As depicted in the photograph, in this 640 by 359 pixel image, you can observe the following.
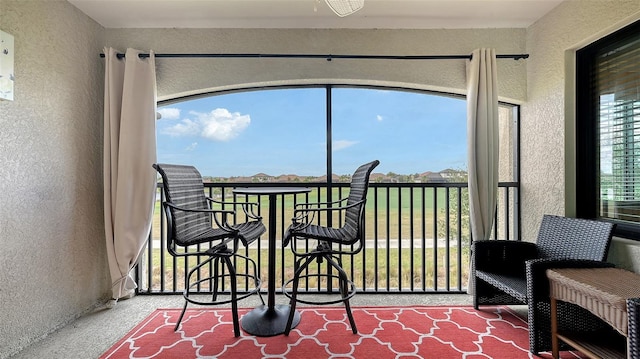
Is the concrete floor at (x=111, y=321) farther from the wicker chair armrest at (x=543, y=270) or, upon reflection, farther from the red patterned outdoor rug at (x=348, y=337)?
the wicker chair armrest at (x=543, y=270)

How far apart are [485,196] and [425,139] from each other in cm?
74

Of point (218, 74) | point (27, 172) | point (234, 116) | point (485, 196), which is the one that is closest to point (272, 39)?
point (218, 74)

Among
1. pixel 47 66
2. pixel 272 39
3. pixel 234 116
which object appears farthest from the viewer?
pixel 234 116

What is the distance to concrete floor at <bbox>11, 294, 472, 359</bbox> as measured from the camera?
168 centimetres

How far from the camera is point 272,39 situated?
2.41 m

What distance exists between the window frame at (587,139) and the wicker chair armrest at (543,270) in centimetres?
67

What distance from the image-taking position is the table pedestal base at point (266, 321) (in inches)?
71.1

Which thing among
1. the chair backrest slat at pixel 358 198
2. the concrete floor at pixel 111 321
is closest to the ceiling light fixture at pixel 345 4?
the chair backrest slat at pixel 358 198

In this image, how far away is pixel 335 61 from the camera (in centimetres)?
243

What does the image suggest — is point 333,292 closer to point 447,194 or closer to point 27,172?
point 447,194

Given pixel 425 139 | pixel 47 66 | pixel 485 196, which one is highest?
pixel 47 66

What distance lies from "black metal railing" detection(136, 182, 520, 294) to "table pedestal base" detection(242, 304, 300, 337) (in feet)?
1.55

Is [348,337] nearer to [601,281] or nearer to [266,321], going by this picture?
[266,321]

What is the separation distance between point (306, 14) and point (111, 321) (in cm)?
280
